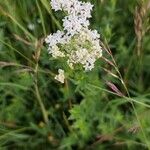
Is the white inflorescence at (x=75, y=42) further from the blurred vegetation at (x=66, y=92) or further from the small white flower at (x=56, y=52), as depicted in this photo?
the blurred vegetation at (x=66, y=92)

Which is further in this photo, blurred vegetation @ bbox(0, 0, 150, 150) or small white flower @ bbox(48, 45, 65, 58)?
blurred vegetation @ bbox(0, 0, 150, 150)

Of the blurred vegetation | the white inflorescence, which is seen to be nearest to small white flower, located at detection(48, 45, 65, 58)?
the white inflorescence

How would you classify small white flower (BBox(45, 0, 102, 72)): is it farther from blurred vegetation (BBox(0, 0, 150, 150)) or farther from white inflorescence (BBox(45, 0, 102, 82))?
blurred vegetation (BBox(0, 0, 150, 150))

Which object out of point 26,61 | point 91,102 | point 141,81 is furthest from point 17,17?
point 141,81

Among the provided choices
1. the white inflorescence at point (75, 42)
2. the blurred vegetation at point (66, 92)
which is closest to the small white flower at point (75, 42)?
the white inflorescence at point (75, 42)

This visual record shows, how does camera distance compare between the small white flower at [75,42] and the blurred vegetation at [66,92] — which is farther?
the blurred vegetation at [66,92]

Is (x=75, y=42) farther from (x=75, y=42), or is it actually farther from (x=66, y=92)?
(x=66, y=92)

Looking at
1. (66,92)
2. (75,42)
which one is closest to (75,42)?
(75,42)
